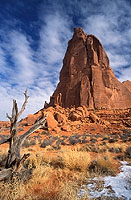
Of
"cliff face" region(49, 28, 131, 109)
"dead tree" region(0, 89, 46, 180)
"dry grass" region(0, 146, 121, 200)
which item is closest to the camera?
"dry grass" region(0, 146, 121, 200)

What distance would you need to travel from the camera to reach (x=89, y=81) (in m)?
43.0

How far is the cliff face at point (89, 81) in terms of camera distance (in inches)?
1608

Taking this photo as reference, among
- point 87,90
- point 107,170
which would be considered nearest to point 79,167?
point 107,170

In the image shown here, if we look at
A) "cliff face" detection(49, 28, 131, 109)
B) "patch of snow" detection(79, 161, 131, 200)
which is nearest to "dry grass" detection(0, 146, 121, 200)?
"patch of snow" detection(79, 161, 131, 200)

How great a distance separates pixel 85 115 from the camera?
32.3 m

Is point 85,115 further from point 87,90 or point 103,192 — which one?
point 103,192

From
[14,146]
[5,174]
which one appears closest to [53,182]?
[5,174]

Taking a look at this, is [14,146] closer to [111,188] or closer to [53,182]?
[53,182]

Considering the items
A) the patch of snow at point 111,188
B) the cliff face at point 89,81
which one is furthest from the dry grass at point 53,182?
the cliff face at point 89,81

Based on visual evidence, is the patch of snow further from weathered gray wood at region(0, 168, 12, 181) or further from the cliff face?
the cliff face

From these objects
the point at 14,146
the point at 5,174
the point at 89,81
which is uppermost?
the point at 89,81

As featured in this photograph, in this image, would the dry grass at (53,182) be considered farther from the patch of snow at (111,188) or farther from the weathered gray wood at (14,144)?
the weathered gray wood at (14,144)

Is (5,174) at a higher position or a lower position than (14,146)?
lower

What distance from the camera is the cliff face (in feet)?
134
